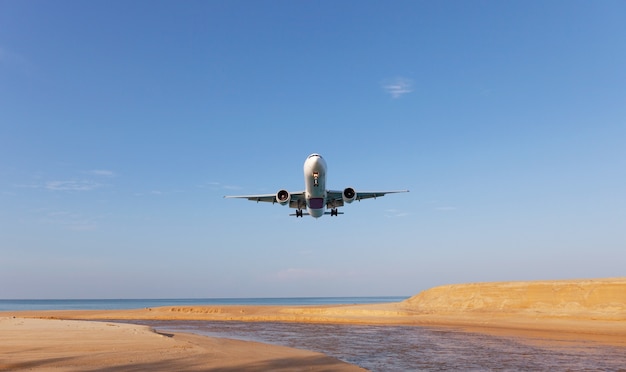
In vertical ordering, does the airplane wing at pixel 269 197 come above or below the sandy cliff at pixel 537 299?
above

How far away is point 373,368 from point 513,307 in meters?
45.1

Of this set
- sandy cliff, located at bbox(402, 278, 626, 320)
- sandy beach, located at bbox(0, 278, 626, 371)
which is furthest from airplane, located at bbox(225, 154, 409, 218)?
sandy cliff, located at bbox(402, 278, 626, 320)

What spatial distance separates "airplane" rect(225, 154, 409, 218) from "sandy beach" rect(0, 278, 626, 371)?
1363 cm

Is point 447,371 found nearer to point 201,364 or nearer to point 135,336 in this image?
point 201,364

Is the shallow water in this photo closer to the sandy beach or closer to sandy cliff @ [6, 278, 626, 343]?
the sandy beach

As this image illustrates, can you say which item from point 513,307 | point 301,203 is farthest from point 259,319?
point 513,307

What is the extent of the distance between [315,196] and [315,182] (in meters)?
1.96

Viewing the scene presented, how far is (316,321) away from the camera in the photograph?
56.4m

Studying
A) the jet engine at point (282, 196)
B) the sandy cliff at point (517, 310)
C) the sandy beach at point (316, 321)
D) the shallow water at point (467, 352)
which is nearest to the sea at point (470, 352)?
the shallow water at point (467, 352)

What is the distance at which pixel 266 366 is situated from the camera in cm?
1789

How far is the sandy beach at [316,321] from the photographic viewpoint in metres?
17.8

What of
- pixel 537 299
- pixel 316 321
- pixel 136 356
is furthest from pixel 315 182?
pixel 537 299

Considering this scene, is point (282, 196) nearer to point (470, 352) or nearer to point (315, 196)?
point (315, 196)

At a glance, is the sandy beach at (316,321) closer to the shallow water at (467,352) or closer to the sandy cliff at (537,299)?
the sandy cliff at (537,299)
